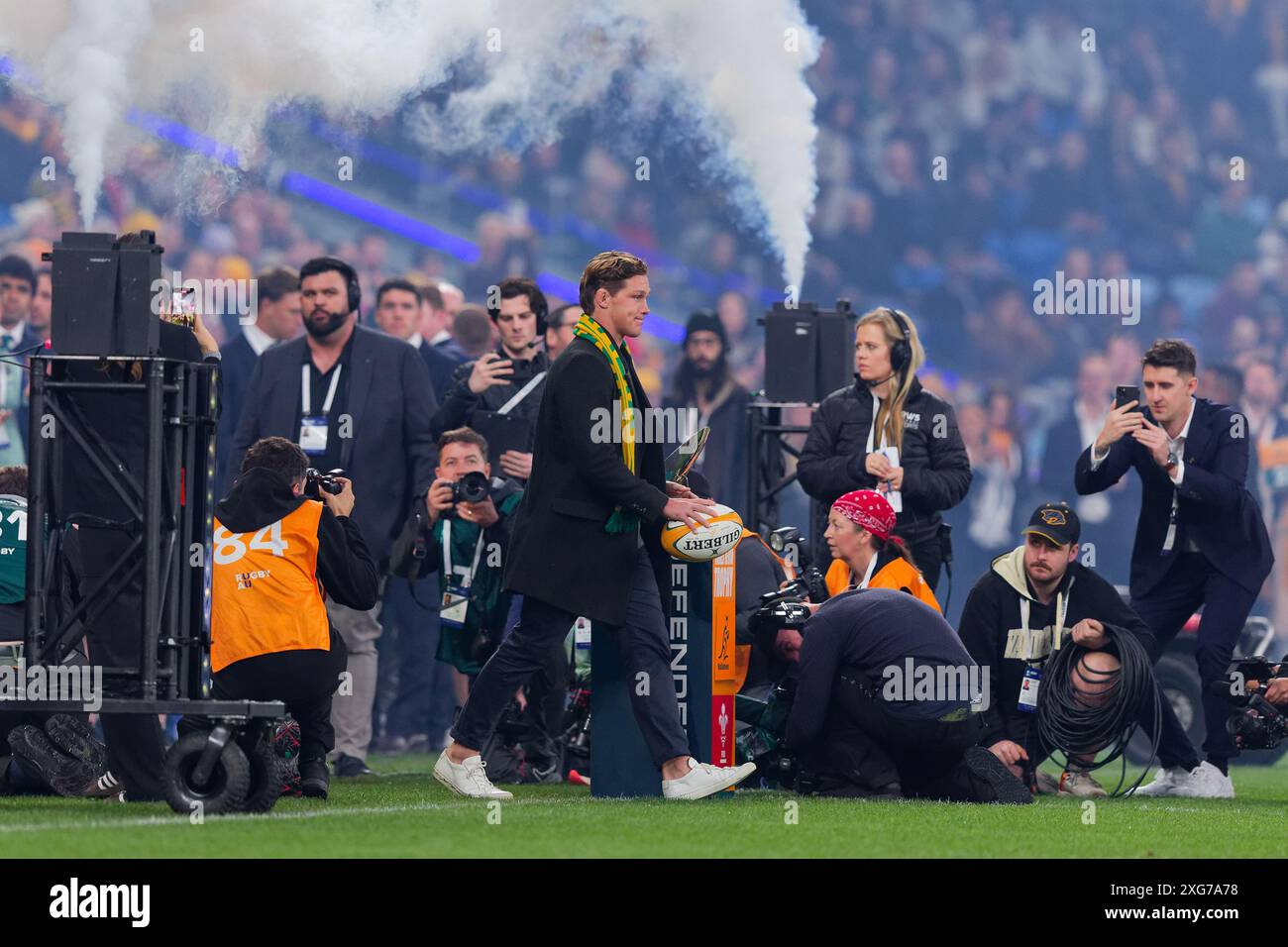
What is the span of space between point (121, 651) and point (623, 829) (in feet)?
7.46

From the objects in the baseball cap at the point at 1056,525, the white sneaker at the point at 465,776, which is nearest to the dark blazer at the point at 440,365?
the baseball cap at the point at 1056,525

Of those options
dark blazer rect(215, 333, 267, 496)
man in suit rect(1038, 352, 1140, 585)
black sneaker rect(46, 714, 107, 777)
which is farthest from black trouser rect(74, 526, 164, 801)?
man in suit rect(1038, 352, 1140, 585)

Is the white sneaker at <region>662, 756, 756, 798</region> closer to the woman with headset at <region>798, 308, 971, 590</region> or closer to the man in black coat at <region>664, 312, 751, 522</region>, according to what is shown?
the woman with headset at <region>798, 308, 971, 590</region>

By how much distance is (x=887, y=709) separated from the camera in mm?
9031

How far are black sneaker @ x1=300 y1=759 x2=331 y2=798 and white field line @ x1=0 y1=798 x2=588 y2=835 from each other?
0.43m

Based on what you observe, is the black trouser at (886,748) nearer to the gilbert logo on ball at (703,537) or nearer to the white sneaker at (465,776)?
the gilbert logo on ball at (703,537)

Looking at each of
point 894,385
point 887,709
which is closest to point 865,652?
point 887,709

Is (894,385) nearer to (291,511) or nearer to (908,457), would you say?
(908,457)

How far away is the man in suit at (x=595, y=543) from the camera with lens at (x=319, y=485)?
2.64ft

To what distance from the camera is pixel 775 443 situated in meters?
12.1

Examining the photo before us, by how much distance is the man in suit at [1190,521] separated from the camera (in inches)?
410

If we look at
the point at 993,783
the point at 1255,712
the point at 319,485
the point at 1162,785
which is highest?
the point at 319,485
